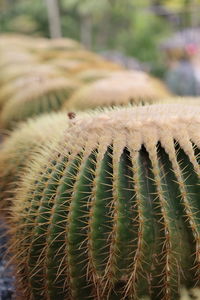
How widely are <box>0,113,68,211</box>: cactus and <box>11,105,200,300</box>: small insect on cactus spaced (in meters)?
0.77

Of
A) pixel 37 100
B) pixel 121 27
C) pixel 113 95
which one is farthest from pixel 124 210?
pixel 121 27

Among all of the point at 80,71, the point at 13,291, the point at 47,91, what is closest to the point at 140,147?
the point at 13,291

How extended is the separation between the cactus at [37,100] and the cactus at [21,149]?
116 cm

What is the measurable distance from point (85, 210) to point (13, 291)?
0.73m

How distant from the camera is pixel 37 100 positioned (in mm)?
4543

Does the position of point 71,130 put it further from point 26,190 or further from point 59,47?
point 59,47

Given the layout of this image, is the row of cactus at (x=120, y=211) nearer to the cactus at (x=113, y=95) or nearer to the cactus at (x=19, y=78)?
the cactus at (x=113, y=95)

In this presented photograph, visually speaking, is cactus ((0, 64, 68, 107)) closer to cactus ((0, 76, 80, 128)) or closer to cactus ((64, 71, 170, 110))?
cactus ((0, 76, 80, 128))

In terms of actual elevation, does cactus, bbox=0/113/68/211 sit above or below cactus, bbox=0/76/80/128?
above

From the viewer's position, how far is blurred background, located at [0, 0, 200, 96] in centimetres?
1544

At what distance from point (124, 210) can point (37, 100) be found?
8.79 feet

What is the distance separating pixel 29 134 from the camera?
3.19 meters

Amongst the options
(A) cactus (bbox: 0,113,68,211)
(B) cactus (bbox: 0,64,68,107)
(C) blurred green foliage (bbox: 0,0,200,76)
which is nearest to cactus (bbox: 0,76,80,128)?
(B) cactus (bbox: 0,64,68,107)

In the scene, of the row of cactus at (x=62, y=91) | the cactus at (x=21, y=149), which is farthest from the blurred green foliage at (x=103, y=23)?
the cactus at (x=21, y=149)
